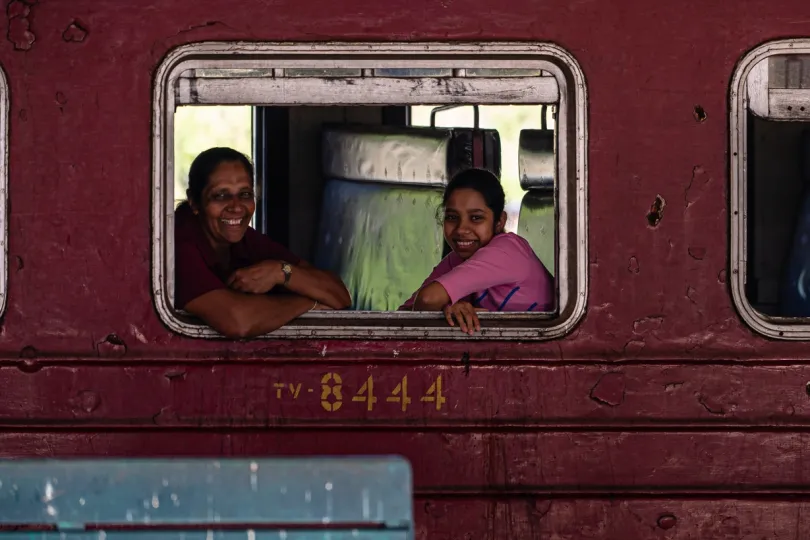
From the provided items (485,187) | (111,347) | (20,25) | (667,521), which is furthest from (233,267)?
(667,521)

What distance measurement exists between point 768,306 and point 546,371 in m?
1.40

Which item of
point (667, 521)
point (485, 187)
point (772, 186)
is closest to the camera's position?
point (667, 521)

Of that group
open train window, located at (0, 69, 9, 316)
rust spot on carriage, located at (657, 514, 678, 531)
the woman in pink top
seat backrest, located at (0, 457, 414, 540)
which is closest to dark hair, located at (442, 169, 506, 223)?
the woman in pink top

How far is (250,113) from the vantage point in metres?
4.79

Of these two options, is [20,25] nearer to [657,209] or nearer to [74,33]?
[74,33]

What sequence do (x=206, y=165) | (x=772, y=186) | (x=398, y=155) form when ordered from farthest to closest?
1. (x=772, y=186)
2. (x=398, y=155)
3. (x=206, y=165)

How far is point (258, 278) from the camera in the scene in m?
3.45

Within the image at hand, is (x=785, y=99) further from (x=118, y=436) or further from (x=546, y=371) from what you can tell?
(x=118, y=436)

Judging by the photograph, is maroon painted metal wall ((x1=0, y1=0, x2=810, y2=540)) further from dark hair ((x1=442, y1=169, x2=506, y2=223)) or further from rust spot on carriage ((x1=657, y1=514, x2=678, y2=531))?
dark hair ((x1=442, y1=169, x2=506, y2=223))

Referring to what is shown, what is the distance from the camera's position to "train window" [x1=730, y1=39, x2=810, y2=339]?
336 centimetres

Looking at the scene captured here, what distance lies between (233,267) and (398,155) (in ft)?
3.54

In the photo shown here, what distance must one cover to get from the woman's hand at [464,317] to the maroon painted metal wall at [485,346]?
0.24 feet

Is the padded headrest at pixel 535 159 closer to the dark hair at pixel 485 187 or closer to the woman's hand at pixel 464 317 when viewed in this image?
the dark hair at pixel 485 187

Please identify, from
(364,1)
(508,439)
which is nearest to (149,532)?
(508,439)
